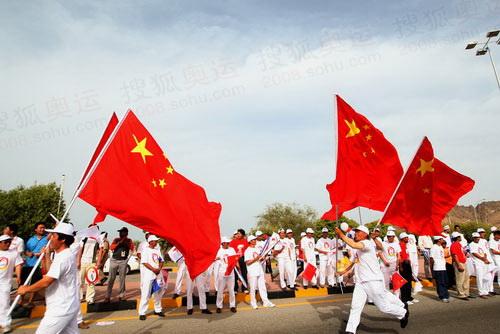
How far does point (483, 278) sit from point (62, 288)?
10.9 meters

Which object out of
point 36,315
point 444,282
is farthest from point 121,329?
point 444,282

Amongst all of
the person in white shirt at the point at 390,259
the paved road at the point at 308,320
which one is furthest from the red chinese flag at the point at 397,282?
the person in white shirt at the point at 390,259

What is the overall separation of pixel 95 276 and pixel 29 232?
2755 cm

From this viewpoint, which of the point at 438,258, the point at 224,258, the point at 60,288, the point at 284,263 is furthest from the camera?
the point at 284,263

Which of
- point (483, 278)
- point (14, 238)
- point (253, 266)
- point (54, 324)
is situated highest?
point (14, 238)

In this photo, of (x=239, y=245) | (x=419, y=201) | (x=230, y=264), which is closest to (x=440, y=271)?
(x=419, y=201)

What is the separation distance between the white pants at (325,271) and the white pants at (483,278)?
4449mm

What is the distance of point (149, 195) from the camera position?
20.6 ft

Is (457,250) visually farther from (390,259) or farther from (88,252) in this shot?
(88,252)

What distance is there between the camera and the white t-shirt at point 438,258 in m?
9.58

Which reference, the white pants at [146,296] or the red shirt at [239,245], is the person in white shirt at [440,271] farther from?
the white pants at [146,296]

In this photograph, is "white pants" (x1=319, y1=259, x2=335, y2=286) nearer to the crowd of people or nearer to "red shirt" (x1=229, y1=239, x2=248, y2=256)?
the crowd of people

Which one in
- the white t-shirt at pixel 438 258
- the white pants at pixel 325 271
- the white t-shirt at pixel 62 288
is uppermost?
the white t-shirt at pixel 62 288

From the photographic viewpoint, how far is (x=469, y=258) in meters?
11.6
